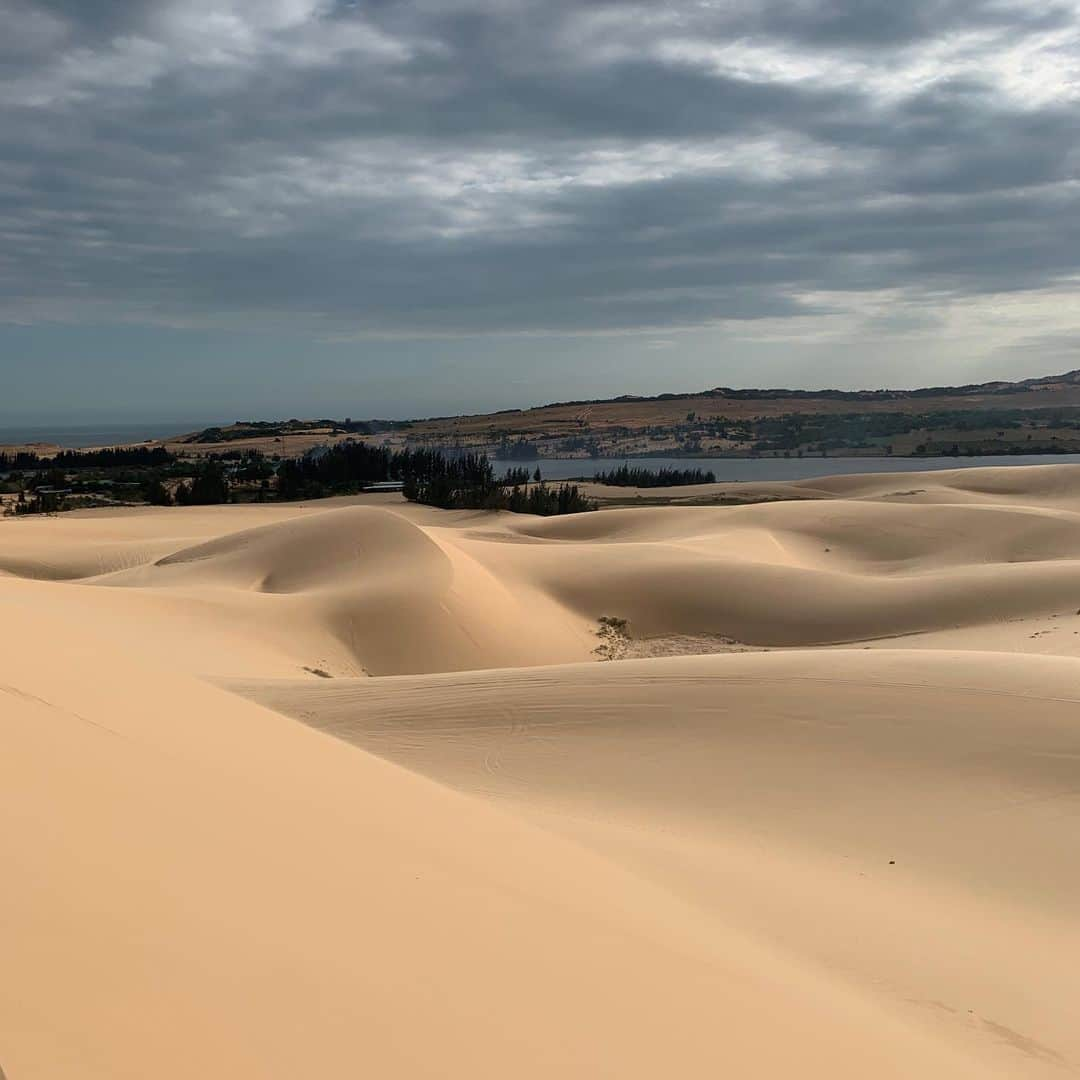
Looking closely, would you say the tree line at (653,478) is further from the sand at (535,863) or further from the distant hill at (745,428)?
the sand at (535,863)

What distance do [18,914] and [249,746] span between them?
10.9ft

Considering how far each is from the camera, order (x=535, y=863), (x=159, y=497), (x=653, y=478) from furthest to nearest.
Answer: (x=653, y=478)
(x=159, y=497)
(x=535, y=863)

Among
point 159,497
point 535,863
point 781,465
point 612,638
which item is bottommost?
point 612,638

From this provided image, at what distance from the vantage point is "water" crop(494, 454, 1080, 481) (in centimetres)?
7469

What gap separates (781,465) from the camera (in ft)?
275

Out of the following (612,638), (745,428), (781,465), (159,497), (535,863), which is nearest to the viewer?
(535,863)

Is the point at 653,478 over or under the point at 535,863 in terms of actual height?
over

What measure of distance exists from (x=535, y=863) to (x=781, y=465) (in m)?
81.9

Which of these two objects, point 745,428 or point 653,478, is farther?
point 745,428

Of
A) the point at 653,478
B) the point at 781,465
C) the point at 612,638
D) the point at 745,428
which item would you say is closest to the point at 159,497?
the point at 653,478

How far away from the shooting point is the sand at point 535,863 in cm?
281

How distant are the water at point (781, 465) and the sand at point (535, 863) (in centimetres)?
6203

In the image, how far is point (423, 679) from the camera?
37.3 feet

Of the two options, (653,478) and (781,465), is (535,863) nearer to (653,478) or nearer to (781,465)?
(653,478)
